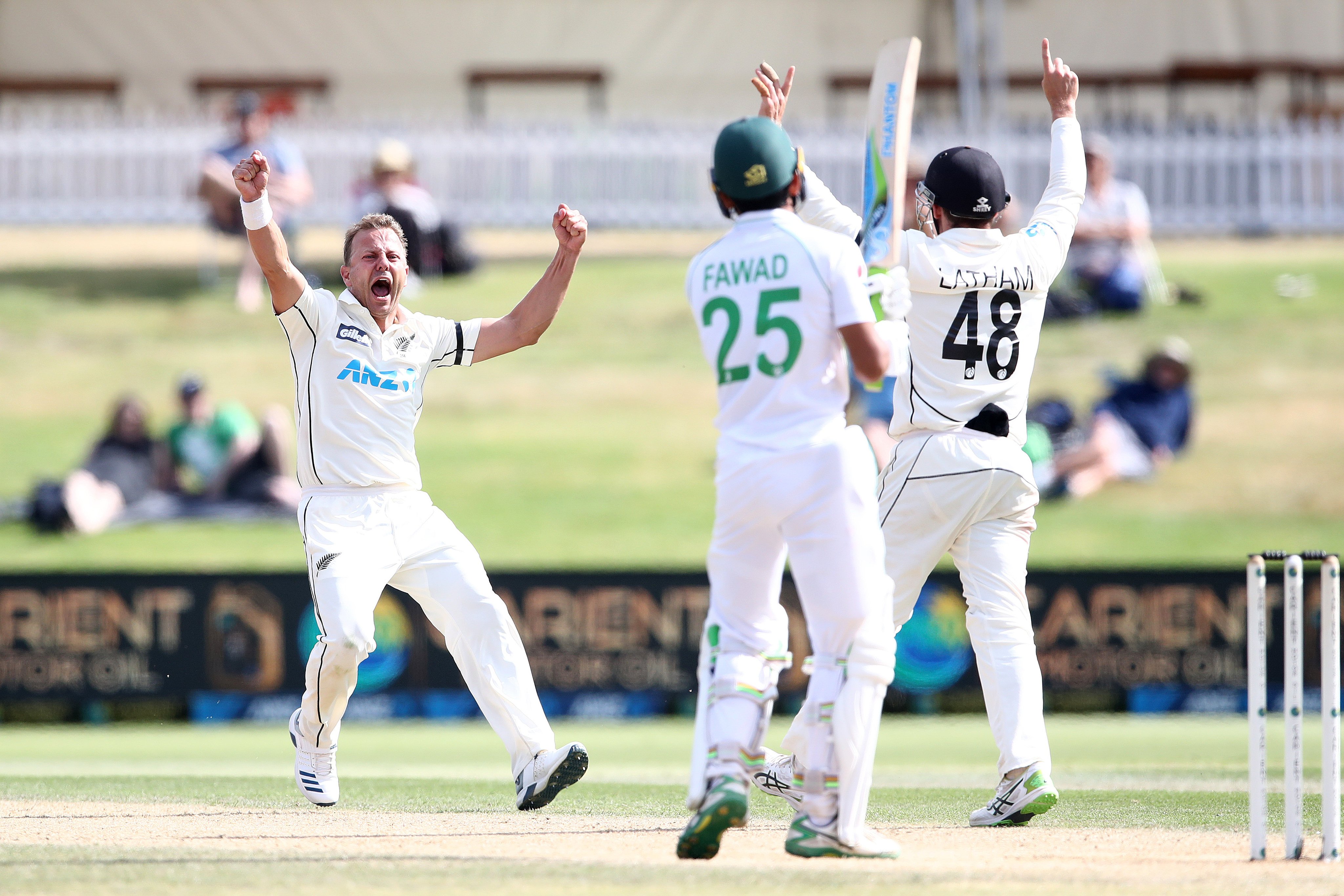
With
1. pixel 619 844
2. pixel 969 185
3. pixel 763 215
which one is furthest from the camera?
pixel 969 185

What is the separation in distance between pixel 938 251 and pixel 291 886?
303cm

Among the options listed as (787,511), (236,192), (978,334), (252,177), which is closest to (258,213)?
(252,177)

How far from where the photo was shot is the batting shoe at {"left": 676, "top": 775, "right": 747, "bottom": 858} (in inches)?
180

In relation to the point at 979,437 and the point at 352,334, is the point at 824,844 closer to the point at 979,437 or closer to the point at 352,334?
the point at 979,437

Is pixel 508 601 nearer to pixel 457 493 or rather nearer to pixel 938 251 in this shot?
pixel 457 493

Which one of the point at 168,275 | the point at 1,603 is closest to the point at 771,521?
the point at 1,603

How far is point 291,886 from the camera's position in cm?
440

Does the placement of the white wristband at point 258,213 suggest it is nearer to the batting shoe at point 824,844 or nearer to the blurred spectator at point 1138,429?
the batting shoe at point 824,844

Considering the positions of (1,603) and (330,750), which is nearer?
(330,750)

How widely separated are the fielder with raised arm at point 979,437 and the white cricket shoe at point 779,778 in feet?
0.40

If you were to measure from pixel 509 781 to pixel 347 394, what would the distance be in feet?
8.39

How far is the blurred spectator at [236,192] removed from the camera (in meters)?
16.1

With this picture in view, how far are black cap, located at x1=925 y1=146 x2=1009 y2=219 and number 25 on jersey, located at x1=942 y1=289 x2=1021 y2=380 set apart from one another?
0.95 ft

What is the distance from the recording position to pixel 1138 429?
16047 millimetres
